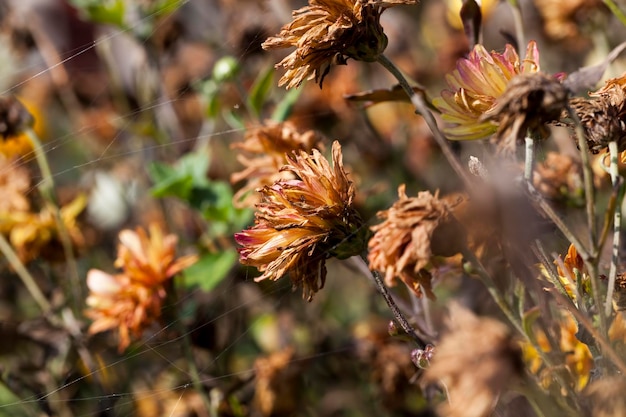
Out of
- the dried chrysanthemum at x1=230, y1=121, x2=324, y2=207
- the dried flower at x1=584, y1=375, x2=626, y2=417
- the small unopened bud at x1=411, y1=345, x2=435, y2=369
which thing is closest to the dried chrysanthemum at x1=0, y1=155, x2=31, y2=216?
the dried chrysanthemum at x1=230, y1=121, x2=324, y2=207

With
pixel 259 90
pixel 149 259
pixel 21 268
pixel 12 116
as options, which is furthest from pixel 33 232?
pixel 259 90

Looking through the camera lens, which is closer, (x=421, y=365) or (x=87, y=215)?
(x=421, y=365)

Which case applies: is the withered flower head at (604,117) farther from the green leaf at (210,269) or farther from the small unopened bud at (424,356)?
the green leaf at (210,269)

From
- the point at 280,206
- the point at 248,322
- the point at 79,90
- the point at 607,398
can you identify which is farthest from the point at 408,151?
the point at 607,398

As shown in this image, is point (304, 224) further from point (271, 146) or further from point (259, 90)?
point (259, 90)

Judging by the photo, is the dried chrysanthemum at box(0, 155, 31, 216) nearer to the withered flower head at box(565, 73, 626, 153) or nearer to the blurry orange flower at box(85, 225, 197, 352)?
the blurry orange flower at box(85, 225, 197, 352)

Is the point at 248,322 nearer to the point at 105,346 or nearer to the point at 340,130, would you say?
the point at 105,346

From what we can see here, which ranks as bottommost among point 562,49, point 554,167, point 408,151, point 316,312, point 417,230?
point 316,312
